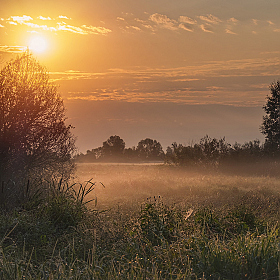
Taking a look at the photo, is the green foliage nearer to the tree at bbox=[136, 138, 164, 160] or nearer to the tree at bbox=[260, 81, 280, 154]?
the tree at bbox=[260, 81, 280, 154]

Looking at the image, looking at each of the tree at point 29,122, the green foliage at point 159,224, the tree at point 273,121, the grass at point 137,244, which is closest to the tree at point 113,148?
the tree at point 273,121

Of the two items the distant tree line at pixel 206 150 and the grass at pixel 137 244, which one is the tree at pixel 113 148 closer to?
the distant tree line at pixel 206 150

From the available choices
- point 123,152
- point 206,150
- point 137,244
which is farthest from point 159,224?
point 123,152

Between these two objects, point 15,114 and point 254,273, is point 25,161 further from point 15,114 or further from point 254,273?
point 254,273

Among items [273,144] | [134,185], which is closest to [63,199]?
[134,185]

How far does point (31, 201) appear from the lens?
9.05 meters

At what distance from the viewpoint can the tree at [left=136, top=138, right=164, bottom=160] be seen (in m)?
46.1

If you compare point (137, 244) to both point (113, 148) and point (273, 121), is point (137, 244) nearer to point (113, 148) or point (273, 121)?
point (273, 121)

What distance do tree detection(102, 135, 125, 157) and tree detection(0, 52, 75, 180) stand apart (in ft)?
107

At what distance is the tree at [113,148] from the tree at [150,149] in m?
2.38

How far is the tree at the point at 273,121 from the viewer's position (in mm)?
31844

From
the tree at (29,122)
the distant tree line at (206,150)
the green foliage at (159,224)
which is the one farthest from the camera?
the distant tree line at (206,150)

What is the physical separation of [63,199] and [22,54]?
19.4 ft

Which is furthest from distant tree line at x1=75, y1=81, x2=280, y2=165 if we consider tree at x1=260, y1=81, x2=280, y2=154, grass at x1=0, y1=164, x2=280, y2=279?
grass at x1=0, y1=164, x2=280, y2=279
